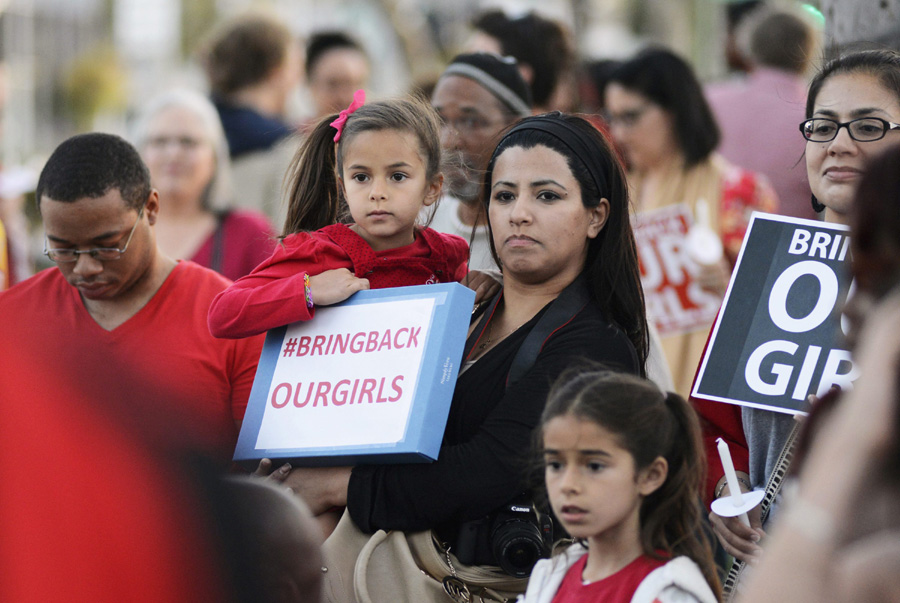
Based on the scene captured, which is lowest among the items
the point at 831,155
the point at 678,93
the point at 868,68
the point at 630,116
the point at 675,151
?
the point at 831,155

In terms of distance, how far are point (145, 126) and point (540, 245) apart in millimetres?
3284

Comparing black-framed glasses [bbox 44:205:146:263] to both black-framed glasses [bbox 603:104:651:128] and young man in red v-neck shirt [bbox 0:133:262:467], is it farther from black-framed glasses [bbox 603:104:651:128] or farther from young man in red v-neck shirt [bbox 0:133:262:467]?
black-framed glasses [bbox 603:104:651:128]

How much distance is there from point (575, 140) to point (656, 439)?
3.37 feet

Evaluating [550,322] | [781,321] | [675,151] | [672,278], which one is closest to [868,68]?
[781,321]

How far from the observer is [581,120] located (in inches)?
145

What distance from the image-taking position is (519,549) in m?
3.18

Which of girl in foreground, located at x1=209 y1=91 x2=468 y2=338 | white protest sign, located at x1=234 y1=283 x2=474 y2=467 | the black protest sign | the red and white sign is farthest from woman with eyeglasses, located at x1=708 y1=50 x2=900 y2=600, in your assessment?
the red and white sign

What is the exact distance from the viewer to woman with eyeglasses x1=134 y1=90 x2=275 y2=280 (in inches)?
216

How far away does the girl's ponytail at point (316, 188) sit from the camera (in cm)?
402

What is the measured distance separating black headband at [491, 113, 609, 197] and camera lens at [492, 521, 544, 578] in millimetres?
1047

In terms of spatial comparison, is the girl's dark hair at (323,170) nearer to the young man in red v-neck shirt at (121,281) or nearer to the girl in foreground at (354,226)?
the girl in foreground at (354,226)

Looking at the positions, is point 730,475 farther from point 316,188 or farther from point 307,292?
point 316,188

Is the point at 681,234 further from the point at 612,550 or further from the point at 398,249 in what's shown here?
the point at 612,550

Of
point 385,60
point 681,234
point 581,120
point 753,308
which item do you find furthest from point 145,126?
point 385,60
